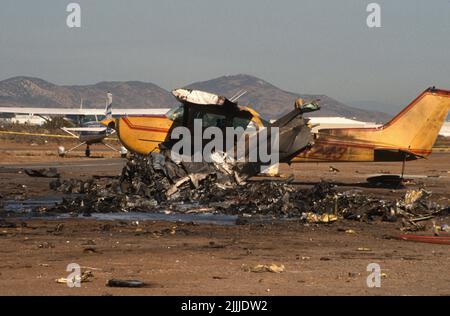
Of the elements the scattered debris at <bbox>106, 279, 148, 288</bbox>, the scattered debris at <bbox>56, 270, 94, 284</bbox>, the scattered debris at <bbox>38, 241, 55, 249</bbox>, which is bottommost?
the scattered debris at <bbox>38, 241, 55, 249</bbox>

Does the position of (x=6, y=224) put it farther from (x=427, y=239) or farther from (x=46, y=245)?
(x=427, y=239)

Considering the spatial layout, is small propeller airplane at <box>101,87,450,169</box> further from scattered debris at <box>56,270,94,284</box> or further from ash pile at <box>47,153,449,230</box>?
scattered debris at <box>56,270,94,284</box>

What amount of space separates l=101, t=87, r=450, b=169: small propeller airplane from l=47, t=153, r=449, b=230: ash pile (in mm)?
2819

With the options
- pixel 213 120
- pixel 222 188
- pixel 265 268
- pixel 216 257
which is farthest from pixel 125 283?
pixel 213 120

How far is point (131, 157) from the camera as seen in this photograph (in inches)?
926

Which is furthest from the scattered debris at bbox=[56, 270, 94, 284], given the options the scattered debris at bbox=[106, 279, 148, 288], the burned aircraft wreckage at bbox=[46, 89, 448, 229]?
the burned aircraft wreckage at bbox=[46, 89, 448, 229]

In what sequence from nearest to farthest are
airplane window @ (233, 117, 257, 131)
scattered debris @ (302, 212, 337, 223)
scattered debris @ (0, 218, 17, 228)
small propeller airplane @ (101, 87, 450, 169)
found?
scattered debris @ (0, 218, 17, 228) → scattered debris @ (302, 212, 337, 223) → airplane window @ (233, 117, 257, 131) → small propeller airplane @ (101, 87, 450, 169)

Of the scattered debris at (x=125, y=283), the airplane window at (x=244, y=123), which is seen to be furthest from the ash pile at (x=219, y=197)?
the scattered debris at (x=125, y=283)

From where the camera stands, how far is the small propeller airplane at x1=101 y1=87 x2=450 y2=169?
88.8 feet

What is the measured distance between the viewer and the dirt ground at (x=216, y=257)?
9.79 meters

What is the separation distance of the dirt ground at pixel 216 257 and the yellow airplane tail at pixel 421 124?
9177mm

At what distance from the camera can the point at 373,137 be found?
27.6 metres

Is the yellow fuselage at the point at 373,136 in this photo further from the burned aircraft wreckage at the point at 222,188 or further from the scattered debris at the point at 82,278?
the scattered debris at the point at 82,278
